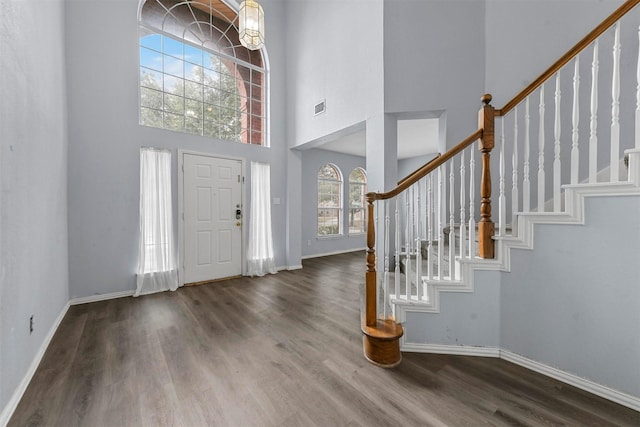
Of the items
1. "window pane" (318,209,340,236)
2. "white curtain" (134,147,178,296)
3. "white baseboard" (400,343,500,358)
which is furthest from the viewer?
"window pane" (318,209,340,236)

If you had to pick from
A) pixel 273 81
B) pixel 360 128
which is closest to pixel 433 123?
pixel 360 128

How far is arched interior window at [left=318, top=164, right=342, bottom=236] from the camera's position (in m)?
6.65

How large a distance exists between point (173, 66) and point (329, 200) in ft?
14.2

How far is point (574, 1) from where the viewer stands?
2520mm

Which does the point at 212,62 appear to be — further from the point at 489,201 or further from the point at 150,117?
the point at 489,201

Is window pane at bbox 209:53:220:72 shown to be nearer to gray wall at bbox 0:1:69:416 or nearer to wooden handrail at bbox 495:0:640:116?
gray wall at bbox 0:1:69:416

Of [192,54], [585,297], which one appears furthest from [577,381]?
[192,54]

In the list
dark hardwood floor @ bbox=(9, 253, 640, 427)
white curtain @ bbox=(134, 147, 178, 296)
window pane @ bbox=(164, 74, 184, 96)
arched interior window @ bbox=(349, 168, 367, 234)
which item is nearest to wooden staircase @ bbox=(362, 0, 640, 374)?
dark hardwood floor @ bbox=(9, 253, 640, 427)

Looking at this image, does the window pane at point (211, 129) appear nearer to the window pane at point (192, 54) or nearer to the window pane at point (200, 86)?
the window pane at point (200, 86)

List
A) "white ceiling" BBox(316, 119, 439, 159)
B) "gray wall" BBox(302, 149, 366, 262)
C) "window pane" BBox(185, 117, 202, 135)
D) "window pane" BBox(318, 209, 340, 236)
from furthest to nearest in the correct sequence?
"window pane" BBox(318, 209, 340, 236) → "gray wall" BBox(302, 149, 366, 262) → "white ceiling" BBox(316, 119, 439, 159) → "window pane" BBox(185, 117, 202, 135)

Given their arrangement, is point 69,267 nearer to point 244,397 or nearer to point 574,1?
point 244,397

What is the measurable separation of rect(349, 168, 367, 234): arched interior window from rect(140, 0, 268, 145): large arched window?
10.7 ft

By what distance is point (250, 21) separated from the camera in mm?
2781

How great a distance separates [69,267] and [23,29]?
2.54 meters
